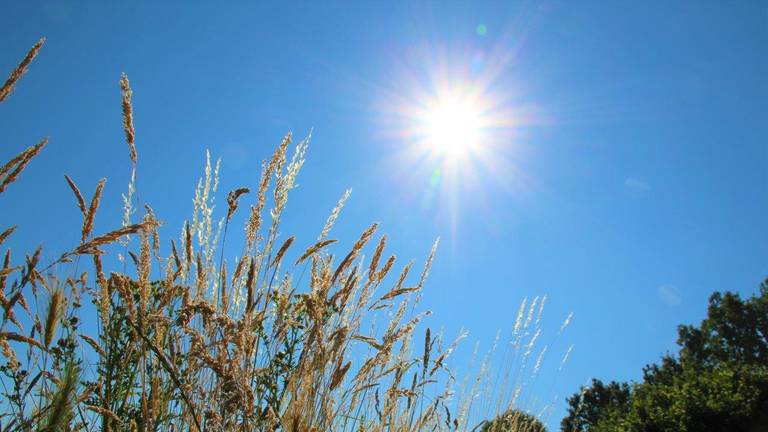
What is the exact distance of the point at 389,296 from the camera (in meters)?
1.93

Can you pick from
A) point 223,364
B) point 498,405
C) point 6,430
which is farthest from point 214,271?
point 498,405

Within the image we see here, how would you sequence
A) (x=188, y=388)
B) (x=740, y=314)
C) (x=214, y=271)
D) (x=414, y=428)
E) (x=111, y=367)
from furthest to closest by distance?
(x=740, y=314) → (x=414, y=428) → (x=214, y=271) → (x=111, y=367) → (x=188, y=388)

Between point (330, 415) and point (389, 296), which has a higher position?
point (389, 296)

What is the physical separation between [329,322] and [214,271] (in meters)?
0.44

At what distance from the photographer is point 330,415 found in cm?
175

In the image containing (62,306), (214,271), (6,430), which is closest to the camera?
(62,306)

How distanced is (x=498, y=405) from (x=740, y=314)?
25.8 m

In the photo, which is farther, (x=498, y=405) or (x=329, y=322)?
(x=498, y=405)

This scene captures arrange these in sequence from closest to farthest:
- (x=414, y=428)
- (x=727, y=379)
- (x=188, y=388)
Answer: (x=188, y=388) → (x=414, y=428) → (x=727, y=379)

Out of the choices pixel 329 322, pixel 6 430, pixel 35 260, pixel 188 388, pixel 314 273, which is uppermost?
pixel 314 273

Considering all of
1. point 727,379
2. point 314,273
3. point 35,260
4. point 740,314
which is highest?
point 740,314

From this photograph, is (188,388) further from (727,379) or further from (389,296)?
(727,379)

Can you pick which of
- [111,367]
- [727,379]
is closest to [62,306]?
[111,367]

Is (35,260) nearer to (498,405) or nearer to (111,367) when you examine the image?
(111,367)
